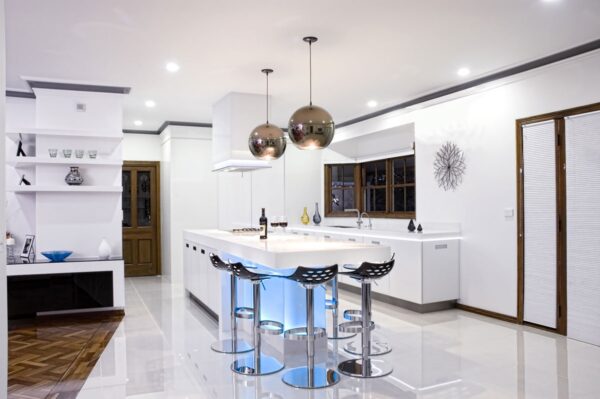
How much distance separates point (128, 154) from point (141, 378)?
6128 millimetres

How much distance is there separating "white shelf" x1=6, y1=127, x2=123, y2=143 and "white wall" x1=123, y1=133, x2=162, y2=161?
115 inches

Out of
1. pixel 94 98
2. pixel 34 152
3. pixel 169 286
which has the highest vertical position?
pixel 94 98

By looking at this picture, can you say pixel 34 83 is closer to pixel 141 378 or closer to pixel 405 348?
pixel 141 378

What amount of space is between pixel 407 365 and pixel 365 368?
15.8 inches

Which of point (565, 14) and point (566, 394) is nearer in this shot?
point (566, 394)

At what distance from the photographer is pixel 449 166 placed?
6035 millimetres

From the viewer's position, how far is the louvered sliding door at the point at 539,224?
4.79 meters

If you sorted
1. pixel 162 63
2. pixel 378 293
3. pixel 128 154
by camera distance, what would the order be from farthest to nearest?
pixel 128 154
pixel 378 293
pixel 162 63

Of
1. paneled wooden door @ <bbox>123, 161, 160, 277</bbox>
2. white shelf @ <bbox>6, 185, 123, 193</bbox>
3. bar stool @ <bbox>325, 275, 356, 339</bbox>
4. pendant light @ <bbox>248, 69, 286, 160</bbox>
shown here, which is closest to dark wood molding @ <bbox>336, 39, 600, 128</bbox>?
pendant light @ <bbox>248, 69, 286, 160</bbox>

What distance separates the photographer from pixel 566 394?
10.5ft

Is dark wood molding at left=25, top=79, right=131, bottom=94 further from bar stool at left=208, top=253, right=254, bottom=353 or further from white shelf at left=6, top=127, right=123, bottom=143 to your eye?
bar stool at left=208, top=253, right=254, bottom=353

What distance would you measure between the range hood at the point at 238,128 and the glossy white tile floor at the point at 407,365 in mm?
2003

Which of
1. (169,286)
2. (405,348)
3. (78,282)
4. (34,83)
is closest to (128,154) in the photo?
(169,286)

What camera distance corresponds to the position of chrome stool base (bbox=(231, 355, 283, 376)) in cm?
365
